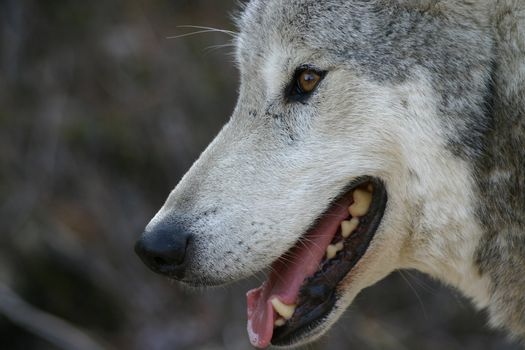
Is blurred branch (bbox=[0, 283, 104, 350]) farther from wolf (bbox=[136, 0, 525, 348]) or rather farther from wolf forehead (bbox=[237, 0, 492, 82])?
wolf forehead (bbox=[237, 0, 492, 82])

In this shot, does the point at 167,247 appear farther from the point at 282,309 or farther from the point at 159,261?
the point at 282,309

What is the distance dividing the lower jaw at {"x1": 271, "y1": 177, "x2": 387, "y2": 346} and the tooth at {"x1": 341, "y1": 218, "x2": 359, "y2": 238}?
17 mm

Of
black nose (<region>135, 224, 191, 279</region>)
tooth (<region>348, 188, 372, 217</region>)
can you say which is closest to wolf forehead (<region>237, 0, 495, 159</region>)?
tooth (<region>348, 188, 372, 217</region>)

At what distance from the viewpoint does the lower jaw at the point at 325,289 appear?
9.76ft

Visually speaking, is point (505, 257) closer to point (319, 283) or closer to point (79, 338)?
point (319, 283)

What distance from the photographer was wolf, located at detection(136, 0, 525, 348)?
2.84 metres

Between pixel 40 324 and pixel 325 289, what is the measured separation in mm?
2815

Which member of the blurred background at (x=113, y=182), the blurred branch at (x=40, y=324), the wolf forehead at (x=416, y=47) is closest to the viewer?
the wolf forehead at (x=416, y=47)

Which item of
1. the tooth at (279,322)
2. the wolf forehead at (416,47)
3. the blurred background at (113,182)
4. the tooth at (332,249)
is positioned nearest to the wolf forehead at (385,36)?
the wolf forehead at (416,47)

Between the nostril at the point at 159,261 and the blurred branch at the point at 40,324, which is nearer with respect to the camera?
the nostril at the point at 159,261

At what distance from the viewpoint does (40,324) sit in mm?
5246

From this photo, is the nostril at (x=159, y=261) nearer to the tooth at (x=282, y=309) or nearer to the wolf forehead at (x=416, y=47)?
the tooth at (x=282, y=309)

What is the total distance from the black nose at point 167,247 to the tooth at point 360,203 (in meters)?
0.61

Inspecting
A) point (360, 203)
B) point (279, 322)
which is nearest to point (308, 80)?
point (360, 203)
